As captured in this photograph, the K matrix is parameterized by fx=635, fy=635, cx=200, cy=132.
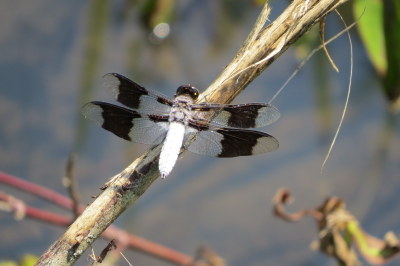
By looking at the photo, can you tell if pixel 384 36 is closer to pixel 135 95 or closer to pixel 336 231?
pixel 336 231

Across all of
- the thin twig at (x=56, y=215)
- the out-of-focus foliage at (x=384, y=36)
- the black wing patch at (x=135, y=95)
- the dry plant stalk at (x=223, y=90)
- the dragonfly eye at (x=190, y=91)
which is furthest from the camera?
the thin twig at (x=56, y=215)

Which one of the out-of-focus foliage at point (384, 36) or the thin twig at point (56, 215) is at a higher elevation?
the out-of-focus foliage at point (384, 36)

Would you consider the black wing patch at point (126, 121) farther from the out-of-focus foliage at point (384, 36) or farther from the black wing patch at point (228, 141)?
the out-of-focus foliage at point (384, 36)

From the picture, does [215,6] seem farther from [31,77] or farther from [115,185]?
[115,185]

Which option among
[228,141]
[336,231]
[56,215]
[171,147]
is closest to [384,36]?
[336,231]

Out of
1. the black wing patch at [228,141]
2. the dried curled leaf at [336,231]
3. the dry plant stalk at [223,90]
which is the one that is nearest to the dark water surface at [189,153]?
the dried curled leaf at [336,231]

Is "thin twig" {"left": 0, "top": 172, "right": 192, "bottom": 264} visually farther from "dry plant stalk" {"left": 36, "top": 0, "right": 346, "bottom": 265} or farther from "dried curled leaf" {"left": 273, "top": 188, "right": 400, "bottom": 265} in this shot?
"dry plant stalk" {"left": 36, "top": 0, "right": 346, "bottom": 265}

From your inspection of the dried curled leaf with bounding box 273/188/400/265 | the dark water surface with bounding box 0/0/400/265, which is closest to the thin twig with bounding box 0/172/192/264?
the dark water surface with bounding box 0/0/400/265
